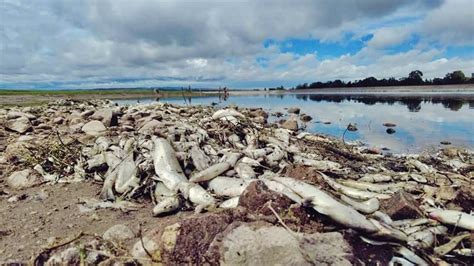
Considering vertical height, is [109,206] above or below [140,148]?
below

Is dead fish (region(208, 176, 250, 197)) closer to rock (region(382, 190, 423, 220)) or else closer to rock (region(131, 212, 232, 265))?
rock (region(131, 212, 232, 265))

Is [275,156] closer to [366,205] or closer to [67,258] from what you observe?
[366,205]

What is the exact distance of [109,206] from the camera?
6199mm

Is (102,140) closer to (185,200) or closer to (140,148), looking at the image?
(140,148)

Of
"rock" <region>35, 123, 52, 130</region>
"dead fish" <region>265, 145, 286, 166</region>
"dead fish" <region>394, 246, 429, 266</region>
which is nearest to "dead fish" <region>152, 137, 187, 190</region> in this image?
"dead fish" <region>265, 145, 286, 166</region>

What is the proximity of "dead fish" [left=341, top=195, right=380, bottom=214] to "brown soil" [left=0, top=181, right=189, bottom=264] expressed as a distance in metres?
2.43

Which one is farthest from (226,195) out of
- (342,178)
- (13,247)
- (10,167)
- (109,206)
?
(10,167)

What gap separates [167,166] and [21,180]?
11.0ft

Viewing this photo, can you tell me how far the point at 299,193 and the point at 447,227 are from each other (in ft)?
6.40

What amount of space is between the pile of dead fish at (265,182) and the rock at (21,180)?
32 cm

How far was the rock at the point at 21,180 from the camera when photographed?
7571 millimetres

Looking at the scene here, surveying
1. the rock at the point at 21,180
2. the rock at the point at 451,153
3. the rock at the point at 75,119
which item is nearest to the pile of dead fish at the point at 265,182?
the rock at the point at 21,180

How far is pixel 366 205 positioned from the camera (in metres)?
5.23

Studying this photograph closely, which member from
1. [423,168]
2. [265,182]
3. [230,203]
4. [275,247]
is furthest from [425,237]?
[423,168]
